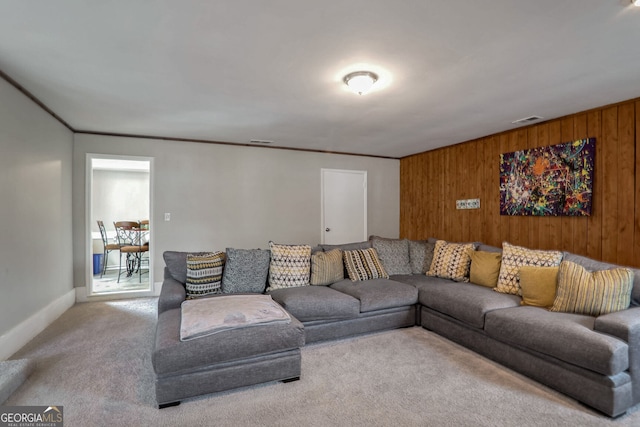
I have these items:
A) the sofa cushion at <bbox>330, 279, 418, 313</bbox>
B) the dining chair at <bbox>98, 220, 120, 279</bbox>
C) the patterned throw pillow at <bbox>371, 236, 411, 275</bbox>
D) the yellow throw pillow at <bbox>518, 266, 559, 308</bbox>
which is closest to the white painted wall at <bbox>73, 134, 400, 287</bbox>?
the patterned throw pillow at <bbox>371, 236, 411, 275</bbox>

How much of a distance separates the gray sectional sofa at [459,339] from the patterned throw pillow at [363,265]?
0.43 meters

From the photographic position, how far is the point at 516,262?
3.26m

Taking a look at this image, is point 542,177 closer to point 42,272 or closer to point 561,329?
point 561,329

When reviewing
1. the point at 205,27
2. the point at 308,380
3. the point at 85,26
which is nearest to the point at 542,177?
the point at 308,380

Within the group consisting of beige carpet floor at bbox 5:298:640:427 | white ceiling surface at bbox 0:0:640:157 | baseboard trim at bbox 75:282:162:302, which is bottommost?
beige carpet floor at bbox 5:298:640:427

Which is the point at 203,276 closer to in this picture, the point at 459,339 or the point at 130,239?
the point at 459,339

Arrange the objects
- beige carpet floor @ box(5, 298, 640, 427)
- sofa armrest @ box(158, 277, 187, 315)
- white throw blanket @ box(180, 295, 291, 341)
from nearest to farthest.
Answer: beige carpet floor @ box(5, 298, 640, 427) → white throw blanket @ box(180, 295, 291, 341) → sofa armrest @ box(158, 277, 187, 315)

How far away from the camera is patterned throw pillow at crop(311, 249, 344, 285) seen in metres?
3.65

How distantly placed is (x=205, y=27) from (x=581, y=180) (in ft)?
12.4

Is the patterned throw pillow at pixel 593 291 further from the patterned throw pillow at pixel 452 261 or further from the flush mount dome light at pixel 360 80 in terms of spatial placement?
the flush mount dome light at pixel 360 80

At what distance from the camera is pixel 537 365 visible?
7.84ft

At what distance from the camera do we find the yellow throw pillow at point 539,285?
2.82 meters

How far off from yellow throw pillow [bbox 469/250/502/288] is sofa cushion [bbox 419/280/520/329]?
0.32 feet

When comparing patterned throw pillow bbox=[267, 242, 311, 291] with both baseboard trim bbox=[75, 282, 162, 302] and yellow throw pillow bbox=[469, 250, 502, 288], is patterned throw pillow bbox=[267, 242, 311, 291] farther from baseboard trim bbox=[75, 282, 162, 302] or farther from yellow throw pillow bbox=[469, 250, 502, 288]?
baseboard trim bbox=[75, 282, 162, 302]
